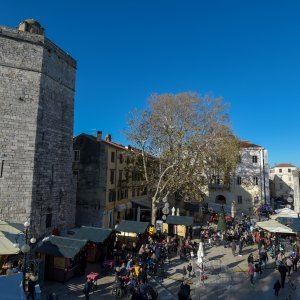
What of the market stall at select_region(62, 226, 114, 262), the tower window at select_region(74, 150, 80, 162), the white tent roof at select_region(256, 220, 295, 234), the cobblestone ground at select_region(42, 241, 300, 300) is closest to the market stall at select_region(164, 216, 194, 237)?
the cobblestone ground at select_region(42, 241, 300, 300)

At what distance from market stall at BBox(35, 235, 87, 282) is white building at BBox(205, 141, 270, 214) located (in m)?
35.7

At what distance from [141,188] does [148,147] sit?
38.3 feet

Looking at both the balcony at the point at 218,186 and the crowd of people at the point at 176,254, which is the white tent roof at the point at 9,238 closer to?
the crowd of people at the point at 176,254

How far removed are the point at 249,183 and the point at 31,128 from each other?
38128 millimetres

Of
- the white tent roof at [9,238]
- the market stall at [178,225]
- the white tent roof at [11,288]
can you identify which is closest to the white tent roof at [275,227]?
the market stall at [178,225]

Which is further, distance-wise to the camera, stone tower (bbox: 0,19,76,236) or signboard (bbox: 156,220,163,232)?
signboard (bbox: 156,220,163,232)

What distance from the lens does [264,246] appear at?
71.1 ft

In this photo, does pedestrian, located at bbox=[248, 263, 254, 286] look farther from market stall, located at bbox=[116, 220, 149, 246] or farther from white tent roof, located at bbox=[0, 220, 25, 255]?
white tent roof, located at bbox=[0, 220, 25, 255]

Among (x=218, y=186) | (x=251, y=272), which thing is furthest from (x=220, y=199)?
(x=251, y=272)

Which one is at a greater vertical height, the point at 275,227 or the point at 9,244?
the point at 275,227

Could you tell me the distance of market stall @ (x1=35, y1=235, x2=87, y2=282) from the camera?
48.1 feet

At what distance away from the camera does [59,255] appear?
14.5m

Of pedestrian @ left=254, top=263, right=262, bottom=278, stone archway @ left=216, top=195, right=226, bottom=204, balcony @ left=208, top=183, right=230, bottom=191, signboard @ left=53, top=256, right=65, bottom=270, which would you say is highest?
balcony @ left=208, top=183, right=230, bottom=191

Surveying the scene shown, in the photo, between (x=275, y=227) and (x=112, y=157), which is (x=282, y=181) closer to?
(x=112, y=157)
